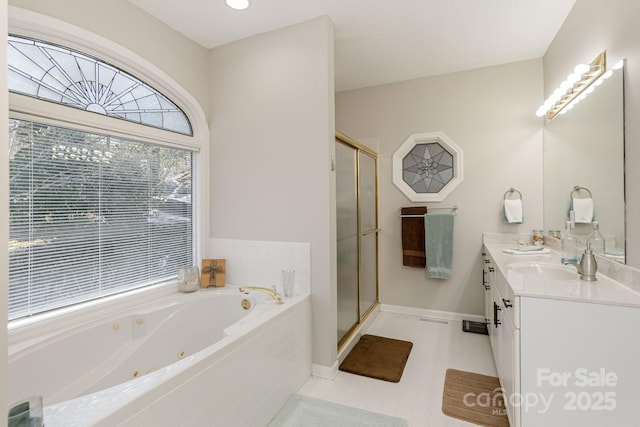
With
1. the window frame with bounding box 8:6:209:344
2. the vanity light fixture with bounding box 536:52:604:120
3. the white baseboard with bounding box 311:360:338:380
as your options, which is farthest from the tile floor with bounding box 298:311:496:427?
the vanity light fixture with bounding box 536:52:604:120

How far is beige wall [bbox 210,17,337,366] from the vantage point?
7.47 ft

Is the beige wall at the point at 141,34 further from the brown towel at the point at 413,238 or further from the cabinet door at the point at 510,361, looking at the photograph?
the cabinet door at the point at 510,361

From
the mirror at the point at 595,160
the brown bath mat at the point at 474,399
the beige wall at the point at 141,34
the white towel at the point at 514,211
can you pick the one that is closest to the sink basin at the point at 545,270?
the mirror at the point at 595,160

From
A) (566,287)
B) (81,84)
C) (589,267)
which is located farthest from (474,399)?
(81,84)

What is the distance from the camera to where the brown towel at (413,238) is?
3355mm

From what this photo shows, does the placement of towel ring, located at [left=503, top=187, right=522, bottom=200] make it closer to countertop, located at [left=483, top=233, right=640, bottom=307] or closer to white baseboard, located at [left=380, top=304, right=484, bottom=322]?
countertop, located at [left=483, top=233, right=640, bottom=307]

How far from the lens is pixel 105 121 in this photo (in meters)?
2.02

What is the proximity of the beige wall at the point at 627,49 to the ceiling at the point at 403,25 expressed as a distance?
1.06ft

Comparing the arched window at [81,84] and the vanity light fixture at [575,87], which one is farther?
the vanity light fixture at [575,87]

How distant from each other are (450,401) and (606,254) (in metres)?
1.30

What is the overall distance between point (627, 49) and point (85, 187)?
322cm

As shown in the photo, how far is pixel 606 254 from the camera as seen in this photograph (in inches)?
69.6

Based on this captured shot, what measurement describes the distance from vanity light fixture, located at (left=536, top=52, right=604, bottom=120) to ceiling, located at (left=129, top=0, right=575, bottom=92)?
540 millimetres

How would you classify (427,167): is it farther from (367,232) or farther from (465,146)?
(367,232)
